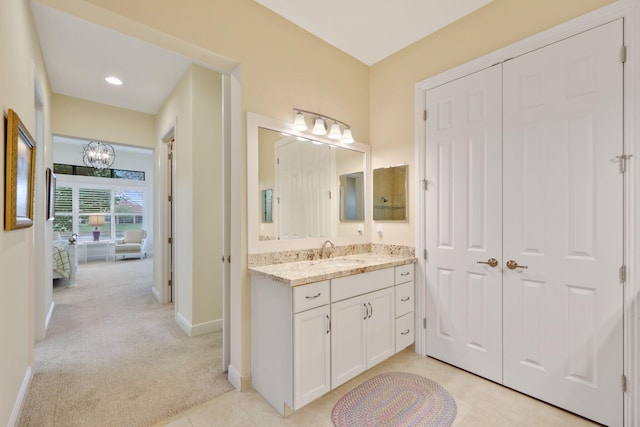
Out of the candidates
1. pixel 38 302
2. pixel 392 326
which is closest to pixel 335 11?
pixel 392 326

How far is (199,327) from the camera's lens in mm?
3129

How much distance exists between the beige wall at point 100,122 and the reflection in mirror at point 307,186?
335 cm

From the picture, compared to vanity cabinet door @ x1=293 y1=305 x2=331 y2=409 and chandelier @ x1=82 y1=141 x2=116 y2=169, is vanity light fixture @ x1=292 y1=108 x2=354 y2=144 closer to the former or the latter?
vanity cabinet door @ x1=293 y1=305 x2=331 y2=409

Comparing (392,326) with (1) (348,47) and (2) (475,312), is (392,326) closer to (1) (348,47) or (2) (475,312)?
(2) (475,312)

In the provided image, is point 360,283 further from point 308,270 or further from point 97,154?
point 97,154

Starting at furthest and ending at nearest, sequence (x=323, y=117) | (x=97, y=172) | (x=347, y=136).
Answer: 1. (x=97, y=172)
2. (x=347, y=136)
3. (x=323, y=117)

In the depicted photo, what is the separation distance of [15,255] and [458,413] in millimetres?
2943

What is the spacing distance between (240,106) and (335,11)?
1.12 meters

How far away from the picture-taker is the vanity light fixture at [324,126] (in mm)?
2398

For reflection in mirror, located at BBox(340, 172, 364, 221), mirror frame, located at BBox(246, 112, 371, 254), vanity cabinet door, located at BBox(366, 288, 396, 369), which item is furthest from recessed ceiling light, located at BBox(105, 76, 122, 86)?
vanity cabinet door, located at BBox(366, 288, 396, 369)

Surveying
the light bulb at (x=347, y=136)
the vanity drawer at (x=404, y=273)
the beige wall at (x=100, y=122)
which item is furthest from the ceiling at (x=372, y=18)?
the beige wall at (x=100, y=122)

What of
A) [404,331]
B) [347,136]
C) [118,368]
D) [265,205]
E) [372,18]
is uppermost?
[372,18]

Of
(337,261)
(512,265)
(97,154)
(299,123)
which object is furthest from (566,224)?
(97,154)

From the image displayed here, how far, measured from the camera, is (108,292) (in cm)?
482
